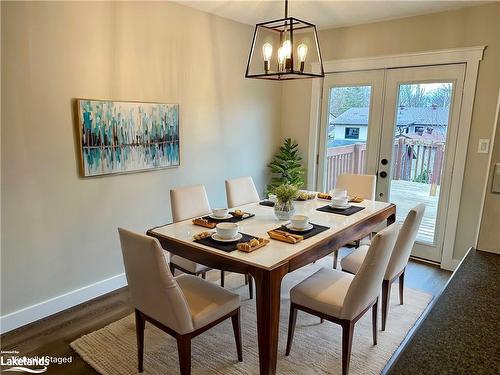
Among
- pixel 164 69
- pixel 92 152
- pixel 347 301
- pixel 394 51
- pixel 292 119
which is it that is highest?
pixel 394 51

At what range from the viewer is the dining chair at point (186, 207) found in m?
2.71

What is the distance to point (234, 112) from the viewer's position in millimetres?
4094

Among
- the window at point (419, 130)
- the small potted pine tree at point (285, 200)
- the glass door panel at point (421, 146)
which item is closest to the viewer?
the small potted pine tree at point (285, 200)

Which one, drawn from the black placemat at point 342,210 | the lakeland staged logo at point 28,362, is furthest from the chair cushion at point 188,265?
the black placemat at point 342,210

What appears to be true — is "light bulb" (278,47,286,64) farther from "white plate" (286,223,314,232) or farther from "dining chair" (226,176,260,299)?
"dining chair" (226,176,260,299)

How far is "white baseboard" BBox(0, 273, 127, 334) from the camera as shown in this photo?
102 inches

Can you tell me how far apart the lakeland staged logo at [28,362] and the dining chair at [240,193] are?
60.5 inches

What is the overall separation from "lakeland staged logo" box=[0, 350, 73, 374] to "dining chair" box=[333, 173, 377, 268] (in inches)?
97.1

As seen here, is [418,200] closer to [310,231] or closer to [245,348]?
[310,231]

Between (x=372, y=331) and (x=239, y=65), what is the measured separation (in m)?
3.01

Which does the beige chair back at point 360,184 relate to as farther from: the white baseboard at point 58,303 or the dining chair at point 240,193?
the white baseboard at point 58,303

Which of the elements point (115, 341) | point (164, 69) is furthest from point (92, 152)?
point (115, 341)

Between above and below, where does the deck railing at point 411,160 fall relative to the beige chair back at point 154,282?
above

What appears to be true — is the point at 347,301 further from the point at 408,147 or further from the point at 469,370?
the point at 408,147
